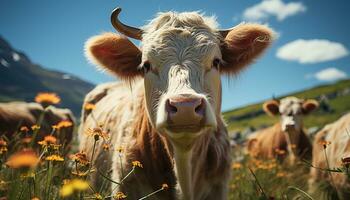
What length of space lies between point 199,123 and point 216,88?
1098mm

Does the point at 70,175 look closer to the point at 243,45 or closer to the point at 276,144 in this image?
the point at 243,45

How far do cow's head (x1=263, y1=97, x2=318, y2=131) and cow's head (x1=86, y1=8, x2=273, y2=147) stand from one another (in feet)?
25.3

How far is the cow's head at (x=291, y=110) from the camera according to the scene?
39.2 feet

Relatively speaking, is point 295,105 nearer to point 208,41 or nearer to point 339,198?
point 339,198

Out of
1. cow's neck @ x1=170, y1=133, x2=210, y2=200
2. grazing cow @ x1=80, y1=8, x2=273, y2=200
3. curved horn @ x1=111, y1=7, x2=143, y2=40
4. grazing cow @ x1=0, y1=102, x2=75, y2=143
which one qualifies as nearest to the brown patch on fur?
grazing cow @ x1=80, y1=8, x2=273, y2=200

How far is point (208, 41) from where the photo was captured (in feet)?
13.5

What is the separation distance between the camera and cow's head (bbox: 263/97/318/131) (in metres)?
11.9

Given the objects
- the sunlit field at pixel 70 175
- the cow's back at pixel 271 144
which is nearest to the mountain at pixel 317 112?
the cow's back at pixel 271 144

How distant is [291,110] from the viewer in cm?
1263

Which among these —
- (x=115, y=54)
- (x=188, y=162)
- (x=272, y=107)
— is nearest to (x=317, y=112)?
(x=272, y=107)

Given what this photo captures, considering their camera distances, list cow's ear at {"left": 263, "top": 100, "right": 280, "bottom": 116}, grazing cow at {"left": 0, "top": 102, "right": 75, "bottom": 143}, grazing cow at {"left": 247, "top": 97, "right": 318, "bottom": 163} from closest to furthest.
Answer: grazing cow at {"left": 0, "top": 102, "right": 75, "bottom": 143}
grazing cow at {"left": 247, "top": 97, "right": 318, "bottom": 163}
cow's ear at {"left": 263, "top": 100, "right": 280, "bottom": 116}

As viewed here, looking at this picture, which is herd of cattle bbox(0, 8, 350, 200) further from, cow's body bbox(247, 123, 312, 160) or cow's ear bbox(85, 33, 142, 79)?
cow's body bbox(247, 123, 312, 160)

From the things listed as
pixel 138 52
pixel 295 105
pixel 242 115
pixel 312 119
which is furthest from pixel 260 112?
pixel 138 52

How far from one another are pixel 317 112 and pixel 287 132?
341 ft
